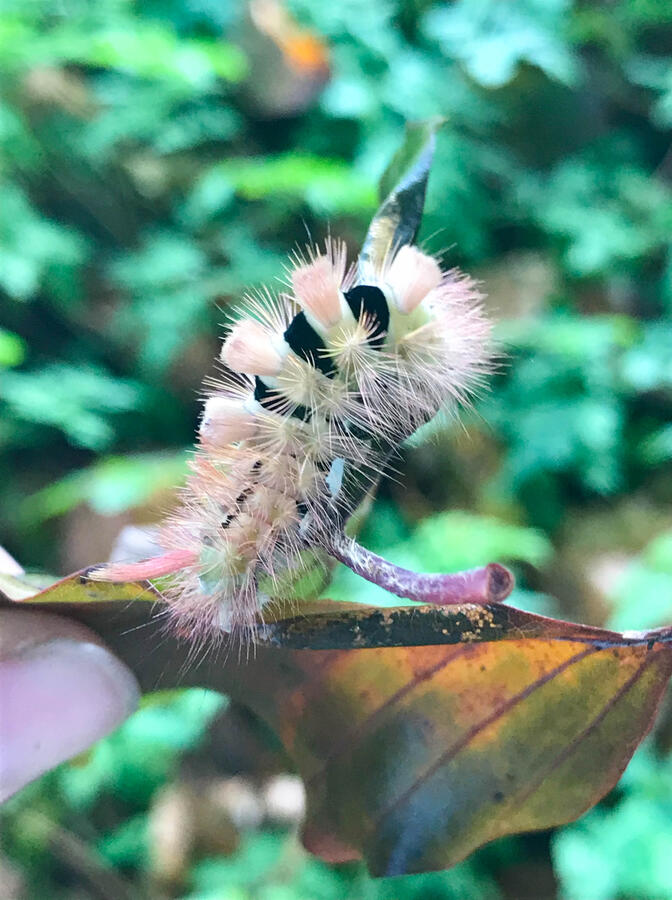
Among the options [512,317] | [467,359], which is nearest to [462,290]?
[467,359]

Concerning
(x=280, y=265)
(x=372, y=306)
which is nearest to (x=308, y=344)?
(x=372, y=306)

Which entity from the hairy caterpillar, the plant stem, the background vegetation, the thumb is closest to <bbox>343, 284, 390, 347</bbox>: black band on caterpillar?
the hairy caterpillar

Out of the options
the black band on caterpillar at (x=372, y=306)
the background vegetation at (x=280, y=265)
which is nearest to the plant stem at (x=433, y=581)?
the black band on caterpillar at (x=372, y=306)

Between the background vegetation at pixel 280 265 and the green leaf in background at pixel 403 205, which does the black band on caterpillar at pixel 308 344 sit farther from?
the background vegetation at pixel 280 265

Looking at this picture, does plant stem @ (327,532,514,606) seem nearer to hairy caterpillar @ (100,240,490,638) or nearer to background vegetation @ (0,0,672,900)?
hairy caterpillar @ (100,240,490,638)

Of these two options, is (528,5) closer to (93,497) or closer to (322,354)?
(93,497)

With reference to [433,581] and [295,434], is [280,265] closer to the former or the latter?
[295,434]

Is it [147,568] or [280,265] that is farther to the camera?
[280,265]
